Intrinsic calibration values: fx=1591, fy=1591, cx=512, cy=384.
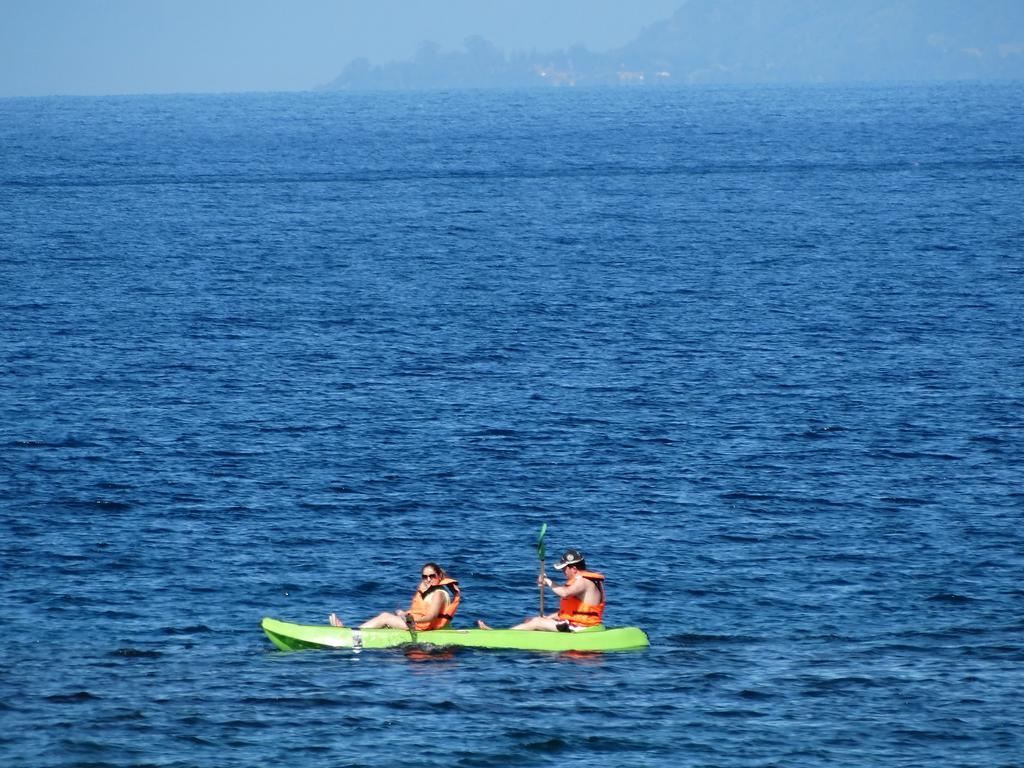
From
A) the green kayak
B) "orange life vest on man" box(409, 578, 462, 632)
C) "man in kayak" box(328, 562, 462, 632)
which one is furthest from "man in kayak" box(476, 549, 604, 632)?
"man in kayak" box(328, 562, 462, 632)

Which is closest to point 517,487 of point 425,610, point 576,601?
point 576,601

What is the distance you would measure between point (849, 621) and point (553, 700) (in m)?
8.26

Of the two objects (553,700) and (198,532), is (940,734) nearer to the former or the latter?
(553,700)

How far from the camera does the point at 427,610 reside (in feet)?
109

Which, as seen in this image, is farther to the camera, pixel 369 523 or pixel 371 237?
pixel 371 237

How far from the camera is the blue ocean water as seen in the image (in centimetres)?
2986

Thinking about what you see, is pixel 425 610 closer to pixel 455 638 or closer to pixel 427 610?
pixel 427 610

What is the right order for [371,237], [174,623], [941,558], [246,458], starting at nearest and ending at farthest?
[174,623]
[941,558]
[246,458]
[371,237]

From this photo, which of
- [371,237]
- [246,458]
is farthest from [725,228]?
[246,458]

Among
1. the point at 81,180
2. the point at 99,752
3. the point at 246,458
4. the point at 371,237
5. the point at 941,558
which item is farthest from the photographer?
the point at 81,180

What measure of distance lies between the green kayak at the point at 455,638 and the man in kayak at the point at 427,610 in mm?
195

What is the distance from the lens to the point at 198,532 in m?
41.8

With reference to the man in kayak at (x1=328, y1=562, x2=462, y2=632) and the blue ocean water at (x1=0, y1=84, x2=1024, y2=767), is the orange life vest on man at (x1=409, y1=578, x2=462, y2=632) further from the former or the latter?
the blue ocean water at (x1=0, y1=84, x2=1024, y2=767)

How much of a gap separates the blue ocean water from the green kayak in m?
0.36
